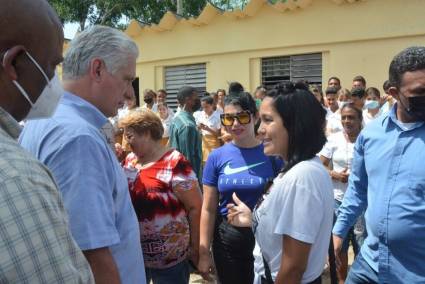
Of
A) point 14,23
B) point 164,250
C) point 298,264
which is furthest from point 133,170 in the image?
point 14,23

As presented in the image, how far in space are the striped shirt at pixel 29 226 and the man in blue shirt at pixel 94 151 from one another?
0.61 metres

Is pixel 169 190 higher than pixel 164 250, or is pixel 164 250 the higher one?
pixel 169 190

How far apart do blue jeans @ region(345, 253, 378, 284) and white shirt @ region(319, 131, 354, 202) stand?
1.95m

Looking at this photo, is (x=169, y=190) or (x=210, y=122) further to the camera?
(x=210, y=122)

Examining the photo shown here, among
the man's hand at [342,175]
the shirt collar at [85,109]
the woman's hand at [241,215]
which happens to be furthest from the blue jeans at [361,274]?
the man's hand at [342,175]

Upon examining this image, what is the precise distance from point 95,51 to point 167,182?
133cm

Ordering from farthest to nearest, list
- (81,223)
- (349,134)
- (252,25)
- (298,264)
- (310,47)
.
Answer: (252,25), (310,47), (349,134), (298,264), (81,223)

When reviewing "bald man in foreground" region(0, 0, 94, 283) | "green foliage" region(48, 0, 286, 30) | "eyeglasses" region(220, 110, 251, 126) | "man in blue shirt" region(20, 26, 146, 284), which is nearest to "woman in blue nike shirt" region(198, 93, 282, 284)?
"eyeglasses" region(220, 110, 251, 126)

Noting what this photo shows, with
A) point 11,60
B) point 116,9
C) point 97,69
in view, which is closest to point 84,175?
point 97,69

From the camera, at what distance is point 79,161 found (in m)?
1.62

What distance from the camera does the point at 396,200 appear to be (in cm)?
248

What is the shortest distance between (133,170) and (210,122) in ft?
20.5

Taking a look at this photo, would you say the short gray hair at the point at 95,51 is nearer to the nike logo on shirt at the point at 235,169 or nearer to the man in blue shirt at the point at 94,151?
the man in blue shirt at the point at 94,151

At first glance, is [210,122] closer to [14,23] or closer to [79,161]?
[79,161]
